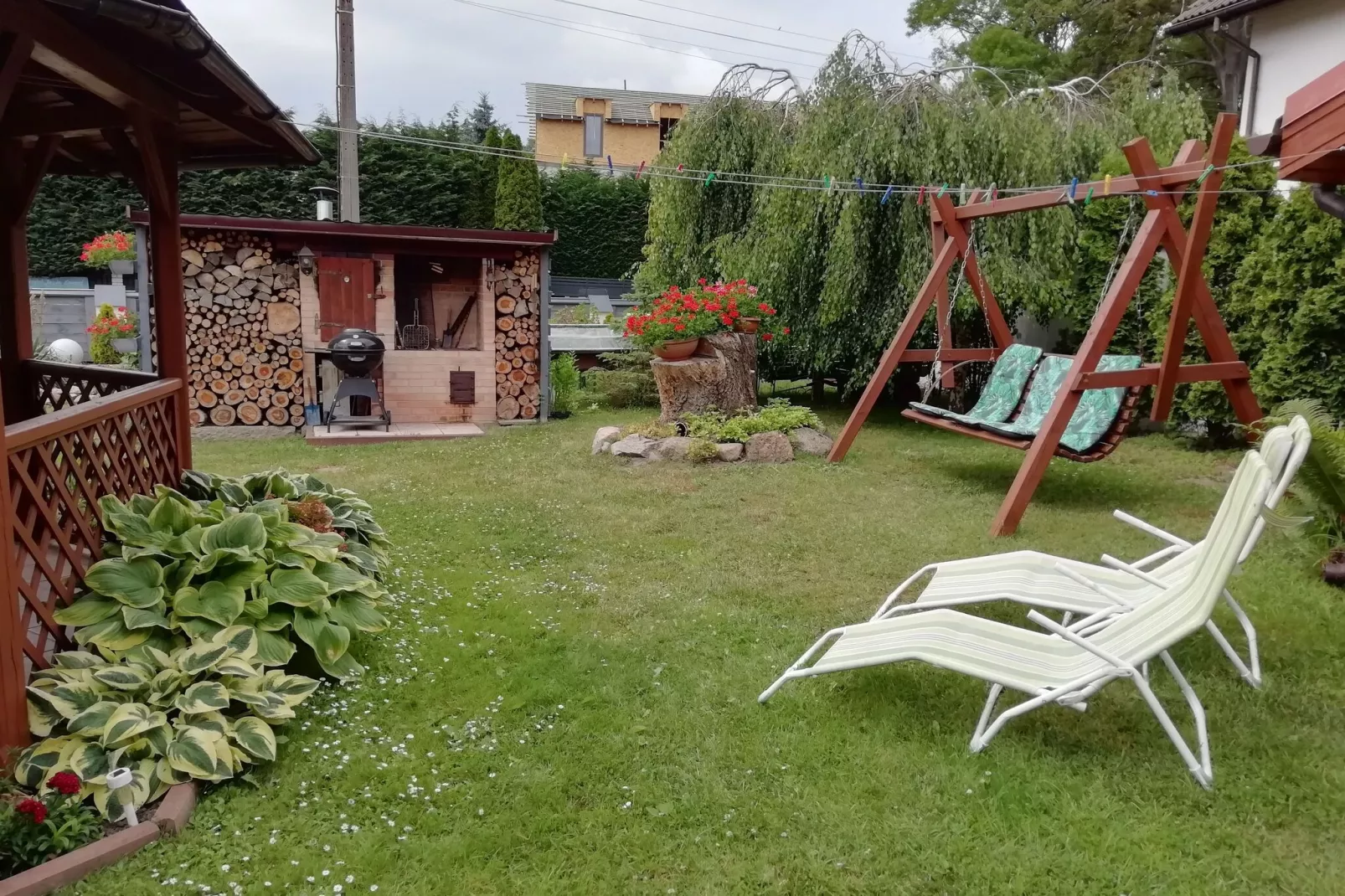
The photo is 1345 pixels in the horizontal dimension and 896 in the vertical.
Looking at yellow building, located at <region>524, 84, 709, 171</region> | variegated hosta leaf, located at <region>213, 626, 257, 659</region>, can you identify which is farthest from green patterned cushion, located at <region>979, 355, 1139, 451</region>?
yellow building, located at <region>524, 84, 709, 171</region>

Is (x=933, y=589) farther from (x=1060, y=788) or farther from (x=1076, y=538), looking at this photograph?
(x=1076, y=538)

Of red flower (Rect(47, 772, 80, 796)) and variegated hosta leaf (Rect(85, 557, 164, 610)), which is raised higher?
variegated hosta leaf (Rect(85, 557, 164, 610))

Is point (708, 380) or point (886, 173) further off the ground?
point (886, 173)

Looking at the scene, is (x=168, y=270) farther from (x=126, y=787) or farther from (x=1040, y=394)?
(x=1040, y=394)

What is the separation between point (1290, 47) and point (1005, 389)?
696 centimetres

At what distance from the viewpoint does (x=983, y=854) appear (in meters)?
2.35

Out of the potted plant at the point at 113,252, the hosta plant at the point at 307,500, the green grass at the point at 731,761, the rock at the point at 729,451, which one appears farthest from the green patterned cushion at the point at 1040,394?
the potted plant at the point at 113,252

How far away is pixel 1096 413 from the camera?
5.89m

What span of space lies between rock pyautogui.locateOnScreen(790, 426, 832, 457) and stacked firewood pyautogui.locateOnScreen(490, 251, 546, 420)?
3482mm

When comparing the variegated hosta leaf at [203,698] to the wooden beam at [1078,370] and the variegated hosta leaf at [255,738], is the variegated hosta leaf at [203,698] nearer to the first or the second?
the variegated hosta leaf at [255,738]

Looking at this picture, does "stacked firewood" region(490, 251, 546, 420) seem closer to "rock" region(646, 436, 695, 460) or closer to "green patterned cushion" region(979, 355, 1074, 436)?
"rock" region(646, 436, 695, 460)

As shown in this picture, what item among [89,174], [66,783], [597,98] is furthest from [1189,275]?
[597,98]

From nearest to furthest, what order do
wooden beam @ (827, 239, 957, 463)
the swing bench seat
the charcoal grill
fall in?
1. the swing bench seat
2. wooden beam @ (827, 239, 957, 463)
3. the charcoal grill

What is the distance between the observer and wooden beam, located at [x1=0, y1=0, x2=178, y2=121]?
102 inches
